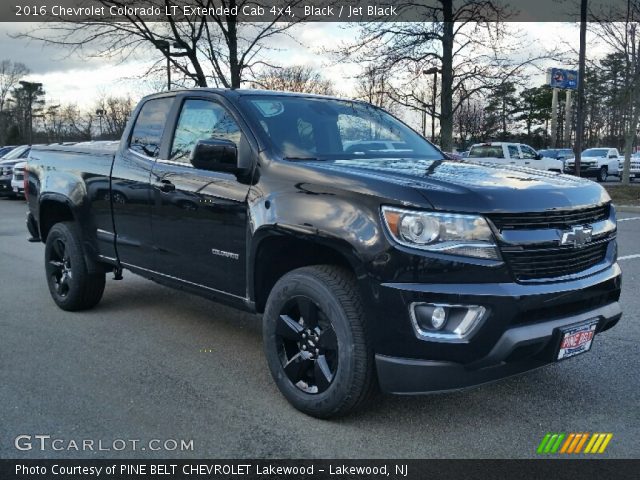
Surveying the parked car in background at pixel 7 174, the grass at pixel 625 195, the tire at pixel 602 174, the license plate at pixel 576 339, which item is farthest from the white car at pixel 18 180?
the tire at pixel 602 174

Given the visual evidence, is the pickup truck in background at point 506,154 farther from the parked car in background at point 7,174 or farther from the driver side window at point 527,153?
the parked car in background at point 7,174

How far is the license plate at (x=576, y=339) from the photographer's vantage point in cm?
316

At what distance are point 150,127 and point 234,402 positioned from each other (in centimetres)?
241

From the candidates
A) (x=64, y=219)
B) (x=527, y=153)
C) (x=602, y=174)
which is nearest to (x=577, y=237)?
(x=64, y=219)

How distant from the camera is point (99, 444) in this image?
3229mm

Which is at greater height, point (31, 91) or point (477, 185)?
point (31, 91)

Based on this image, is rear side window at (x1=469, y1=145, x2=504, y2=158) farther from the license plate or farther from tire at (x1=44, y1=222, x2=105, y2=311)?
the license plate

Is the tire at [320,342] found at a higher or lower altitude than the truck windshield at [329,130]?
lower

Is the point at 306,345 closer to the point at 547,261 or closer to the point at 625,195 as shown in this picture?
the point at 547,261

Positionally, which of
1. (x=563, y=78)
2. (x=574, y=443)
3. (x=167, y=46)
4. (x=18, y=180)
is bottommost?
(x=574, y=443)

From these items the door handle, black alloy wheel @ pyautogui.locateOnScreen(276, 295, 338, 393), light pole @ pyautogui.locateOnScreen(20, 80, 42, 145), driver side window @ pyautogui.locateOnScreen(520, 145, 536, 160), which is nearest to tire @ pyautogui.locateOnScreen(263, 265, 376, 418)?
black alloy wheel @ pyautogui.locateOnScreen(276, 295, 338, 393)
